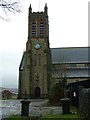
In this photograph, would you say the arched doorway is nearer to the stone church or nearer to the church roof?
the stone church

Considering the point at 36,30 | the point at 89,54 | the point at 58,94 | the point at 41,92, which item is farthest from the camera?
the point at 89,54

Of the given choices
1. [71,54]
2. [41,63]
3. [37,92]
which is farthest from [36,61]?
[71,54]

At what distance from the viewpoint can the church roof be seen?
83.4 meters

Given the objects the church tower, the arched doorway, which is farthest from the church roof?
the arched doorway

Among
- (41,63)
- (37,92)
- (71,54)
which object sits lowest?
(37,92)

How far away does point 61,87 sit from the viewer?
38.4 meters

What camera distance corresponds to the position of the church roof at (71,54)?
83438 mm

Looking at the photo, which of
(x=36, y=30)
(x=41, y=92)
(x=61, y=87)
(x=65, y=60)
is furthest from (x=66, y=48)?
(x=61, y=87)

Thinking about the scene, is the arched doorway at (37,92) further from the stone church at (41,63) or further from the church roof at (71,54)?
the church roof at (71,54)

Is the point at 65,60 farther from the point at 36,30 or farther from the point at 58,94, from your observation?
the point at 58,94

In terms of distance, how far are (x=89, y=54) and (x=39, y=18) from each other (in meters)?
16.9

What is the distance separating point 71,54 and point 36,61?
42.2ft

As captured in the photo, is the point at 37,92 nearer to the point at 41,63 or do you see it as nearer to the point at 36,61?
the point at 41,63

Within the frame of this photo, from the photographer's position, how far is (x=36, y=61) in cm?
7688
